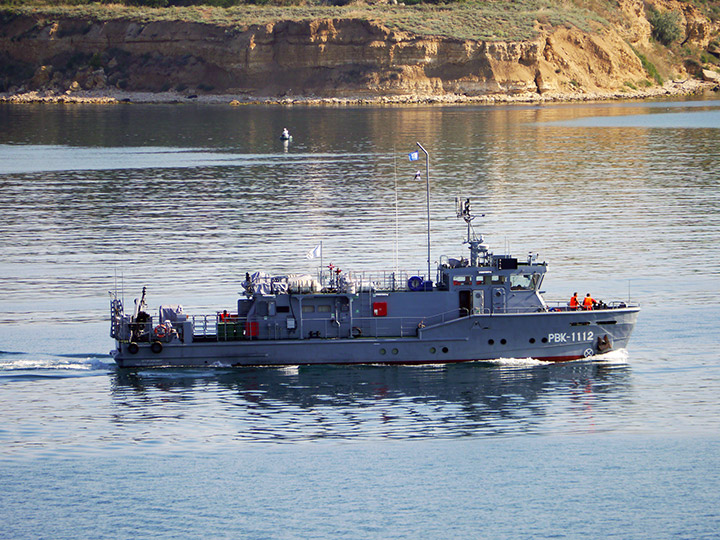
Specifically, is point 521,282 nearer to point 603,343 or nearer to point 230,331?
point 603,343

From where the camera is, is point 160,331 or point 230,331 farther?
point 230,331

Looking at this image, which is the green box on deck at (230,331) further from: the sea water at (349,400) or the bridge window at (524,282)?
the bridge window at (524,282)

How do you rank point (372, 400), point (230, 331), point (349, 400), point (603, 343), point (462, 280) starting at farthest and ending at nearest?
1. point (603, 343)
2. point (230, 331)
3. point (462, 280)
4. point (349, 400)
5. point (372, 400)

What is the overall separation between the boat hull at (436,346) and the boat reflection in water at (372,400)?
487mm

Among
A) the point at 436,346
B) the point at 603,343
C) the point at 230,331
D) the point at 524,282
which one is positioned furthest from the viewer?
the point at 603,343

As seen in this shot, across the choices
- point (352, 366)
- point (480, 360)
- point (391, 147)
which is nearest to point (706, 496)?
Answer: point (480, 360)

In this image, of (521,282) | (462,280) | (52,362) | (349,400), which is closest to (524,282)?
(521,282)

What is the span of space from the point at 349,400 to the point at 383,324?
18.1ft

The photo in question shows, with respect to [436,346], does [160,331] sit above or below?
above

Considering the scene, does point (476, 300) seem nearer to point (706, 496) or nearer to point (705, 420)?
point (705, 420)

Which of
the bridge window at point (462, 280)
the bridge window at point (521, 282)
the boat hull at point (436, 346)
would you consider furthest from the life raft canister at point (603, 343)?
the bridge window at point (462, 280)

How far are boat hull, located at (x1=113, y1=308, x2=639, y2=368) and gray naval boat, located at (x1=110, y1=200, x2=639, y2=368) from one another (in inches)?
1.9

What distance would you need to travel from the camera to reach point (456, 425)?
148ft

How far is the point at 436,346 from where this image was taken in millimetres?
51688
